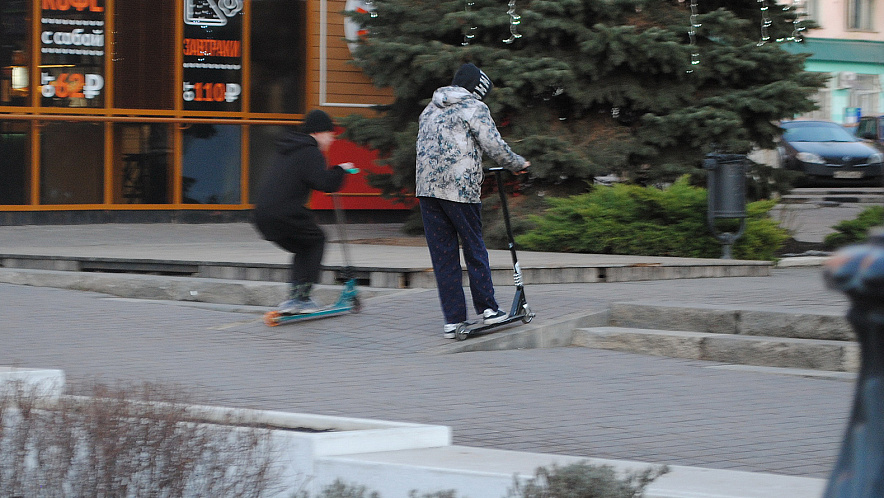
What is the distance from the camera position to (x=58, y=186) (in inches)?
665

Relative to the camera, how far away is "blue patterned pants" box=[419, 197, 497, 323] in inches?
310

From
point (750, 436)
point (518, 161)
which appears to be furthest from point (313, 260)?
point (750, 436)

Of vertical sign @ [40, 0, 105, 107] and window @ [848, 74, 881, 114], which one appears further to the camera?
window @ [848, 74, 881, 114]

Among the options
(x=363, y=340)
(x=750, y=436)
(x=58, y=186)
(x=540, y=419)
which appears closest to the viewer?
(x=750, y=436)

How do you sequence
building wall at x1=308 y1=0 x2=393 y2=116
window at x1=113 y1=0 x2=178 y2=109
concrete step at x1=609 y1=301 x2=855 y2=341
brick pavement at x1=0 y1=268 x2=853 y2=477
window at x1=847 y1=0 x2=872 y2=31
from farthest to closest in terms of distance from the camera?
window at x1=847 y1=0 x2=872 y2=31, building wall at x1=308 y1=0 x2=393 y2=116, window at x1=113 y1=0 x2=178 y2=109, concrete step at x1=609 y1=301 x2=855 y2=341, brick pavement at x1=0 y1=268 x2=853 y2=477

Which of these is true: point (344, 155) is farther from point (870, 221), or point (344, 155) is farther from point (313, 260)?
point (313, 260)

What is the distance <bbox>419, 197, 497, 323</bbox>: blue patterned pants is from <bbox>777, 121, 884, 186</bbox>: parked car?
50.1 ft

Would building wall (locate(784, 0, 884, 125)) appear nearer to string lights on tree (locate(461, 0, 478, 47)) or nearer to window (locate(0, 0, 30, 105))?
string lights on tree (locate(461, 0, 478, 47))

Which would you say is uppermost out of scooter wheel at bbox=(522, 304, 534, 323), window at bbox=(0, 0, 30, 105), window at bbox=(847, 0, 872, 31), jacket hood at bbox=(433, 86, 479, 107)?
window at bbox=(847, 0, 872, 31)

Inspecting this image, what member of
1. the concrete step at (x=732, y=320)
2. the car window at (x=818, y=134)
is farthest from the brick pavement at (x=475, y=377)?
the car window at (x=818, y=134)

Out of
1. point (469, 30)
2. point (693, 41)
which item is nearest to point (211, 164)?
point (469, 30)

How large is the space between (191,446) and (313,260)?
186 inches

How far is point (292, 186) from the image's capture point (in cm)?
837

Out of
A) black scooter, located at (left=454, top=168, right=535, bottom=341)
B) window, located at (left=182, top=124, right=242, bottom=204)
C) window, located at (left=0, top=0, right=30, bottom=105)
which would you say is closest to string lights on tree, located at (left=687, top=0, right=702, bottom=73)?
black scooter, located at (left=454, top=168, right=535, bottom=341)
